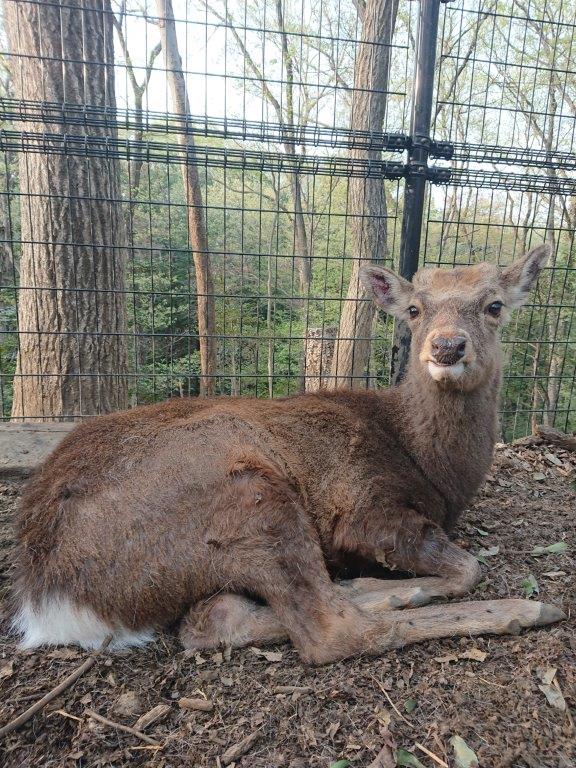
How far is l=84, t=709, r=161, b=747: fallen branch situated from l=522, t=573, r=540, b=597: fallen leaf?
232 cm

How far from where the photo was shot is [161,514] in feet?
9.88

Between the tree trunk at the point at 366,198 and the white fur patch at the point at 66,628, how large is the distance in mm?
4667

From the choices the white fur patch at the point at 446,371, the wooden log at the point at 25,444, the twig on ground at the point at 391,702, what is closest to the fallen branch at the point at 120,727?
the twig on ground at the point at 391,702

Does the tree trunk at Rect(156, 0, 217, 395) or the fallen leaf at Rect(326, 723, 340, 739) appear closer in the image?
the fallen leaf at Rect(326, 723, 340, 739)

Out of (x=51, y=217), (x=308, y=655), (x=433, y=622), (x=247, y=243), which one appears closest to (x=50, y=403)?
(x=51, y=217)

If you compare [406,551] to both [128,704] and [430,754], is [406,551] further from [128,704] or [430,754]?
[128,704]

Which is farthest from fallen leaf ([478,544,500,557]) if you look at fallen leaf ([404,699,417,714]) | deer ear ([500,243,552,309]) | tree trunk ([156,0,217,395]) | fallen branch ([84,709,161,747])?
tree trunk ([156,0,217,395])

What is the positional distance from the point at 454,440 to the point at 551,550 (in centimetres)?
109

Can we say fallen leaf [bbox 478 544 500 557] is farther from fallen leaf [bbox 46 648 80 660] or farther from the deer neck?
fallen leaf [bbox 46 648 80 660]

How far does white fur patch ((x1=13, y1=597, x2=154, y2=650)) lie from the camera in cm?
288

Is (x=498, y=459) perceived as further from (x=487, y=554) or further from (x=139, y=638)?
(x=139, y=638)

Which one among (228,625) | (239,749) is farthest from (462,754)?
(228,625)

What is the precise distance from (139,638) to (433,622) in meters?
1.67

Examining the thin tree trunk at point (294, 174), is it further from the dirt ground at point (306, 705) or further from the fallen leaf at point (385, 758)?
the fallen leaf at point (385, 758)
